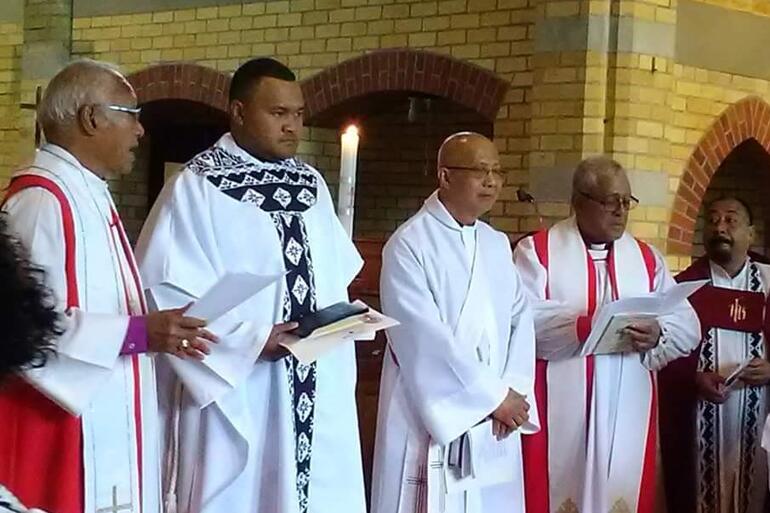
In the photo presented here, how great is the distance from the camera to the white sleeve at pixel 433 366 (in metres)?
4.32

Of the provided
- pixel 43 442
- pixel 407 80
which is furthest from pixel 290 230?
pixel 407 80

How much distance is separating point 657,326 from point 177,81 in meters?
4.74

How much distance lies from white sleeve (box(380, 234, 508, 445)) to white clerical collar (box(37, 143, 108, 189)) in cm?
131

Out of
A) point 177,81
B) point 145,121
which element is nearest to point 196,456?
point 177,81

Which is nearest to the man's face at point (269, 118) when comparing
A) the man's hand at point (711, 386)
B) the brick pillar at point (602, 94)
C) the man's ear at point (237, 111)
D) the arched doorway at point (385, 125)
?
the man's ear at point (237, 111)

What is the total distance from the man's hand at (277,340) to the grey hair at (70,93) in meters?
0.80

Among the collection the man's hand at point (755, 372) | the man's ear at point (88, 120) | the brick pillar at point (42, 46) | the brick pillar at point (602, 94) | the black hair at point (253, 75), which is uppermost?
the brick pillar at point (42, 46)

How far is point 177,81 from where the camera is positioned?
28.2ft

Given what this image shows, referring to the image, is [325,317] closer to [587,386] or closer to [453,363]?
[453,363]

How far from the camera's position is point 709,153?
728 cm

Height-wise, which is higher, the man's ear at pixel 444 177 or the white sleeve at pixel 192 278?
the man's ear at pixel 444 177

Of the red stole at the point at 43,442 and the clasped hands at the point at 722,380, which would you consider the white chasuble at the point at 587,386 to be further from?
the red stole at the point at 43,442

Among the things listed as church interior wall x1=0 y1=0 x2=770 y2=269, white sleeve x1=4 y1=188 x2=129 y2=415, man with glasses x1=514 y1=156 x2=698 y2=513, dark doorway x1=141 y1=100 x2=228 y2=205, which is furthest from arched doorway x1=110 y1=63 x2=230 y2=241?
white sleeve x1=4 y1=188 x2=129 y2=415

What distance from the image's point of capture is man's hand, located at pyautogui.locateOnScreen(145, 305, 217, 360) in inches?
129
